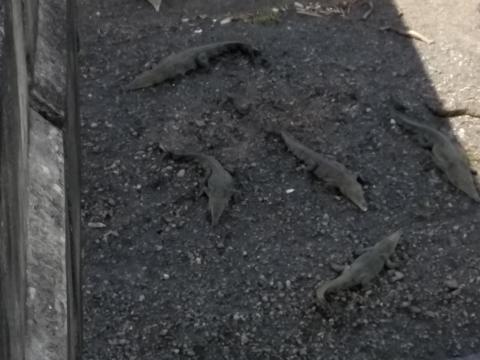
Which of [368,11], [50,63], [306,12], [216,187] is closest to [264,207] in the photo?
[216,187]

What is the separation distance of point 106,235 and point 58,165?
2.65 metres

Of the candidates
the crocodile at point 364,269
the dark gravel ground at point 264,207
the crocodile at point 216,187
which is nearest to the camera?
the dark gravel ground at point 264,207

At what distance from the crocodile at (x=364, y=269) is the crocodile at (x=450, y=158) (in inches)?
35.4

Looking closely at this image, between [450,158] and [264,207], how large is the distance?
55.7 inches

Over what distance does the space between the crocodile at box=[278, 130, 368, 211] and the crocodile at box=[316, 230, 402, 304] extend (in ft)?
1.84

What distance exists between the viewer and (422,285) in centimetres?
566

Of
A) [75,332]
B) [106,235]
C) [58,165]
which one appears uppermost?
[58,165]

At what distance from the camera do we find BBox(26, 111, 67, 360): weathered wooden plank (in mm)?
2832

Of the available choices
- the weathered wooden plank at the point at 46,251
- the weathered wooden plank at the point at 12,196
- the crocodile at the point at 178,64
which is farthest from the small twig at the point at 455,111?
the weathered wooden plank at the point at 12,196

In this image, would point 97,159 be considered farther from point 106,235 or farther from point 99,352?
point 99,352

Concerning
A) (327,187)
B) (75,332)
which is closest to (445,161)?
(327,187)

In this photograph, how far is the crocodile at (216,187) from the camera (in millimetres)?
6230

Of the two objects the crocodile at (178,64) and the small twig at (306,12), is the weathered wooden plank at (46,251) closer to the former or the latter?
the crocodile at (178,64)

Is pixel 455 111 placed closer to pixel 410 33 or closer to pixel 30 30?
pixel 410 33
